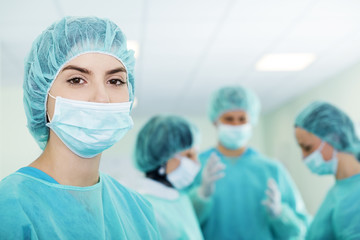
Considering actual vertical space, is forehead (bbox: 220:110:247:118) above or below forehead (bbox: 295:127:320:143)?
above

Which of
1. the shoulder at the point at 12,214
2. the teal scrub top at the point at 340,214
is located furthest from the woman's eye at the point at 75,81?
the teal scrub top at the point at 340,214

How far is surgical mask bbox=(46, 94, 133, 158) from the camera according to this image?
0.82 m

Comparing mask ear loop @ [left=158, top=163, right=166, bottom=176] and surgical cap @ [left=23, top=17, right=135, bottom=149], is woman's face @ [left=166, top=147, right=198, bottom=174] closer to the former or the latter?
mask ear loop @ [left=158, top=163, right=166, bottom=176]

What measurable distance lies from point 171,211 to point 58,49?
91 cm

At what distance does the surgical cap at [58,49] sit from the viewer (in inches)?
32.9

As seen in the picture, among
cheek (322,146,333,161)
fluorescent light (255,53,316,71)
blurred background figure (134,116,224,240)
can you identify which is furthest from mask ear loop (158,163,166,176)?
fluorescent light (255,53,316,71)

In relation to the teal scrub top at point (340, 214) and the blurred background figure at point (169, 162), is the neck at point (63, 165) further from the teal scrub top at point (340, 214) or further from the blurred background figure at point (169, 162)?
the teal scrub top at point (340, 214)

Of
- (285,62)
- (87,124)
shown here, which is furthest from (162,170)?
(285,62)

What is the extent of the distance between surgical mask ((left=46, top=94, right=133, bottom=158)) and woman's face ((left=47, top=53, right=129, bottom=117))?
0.02 m

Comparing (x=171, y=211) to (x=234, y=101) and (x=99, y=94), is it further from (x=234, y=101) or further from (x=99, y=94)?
(x=234, y=101)

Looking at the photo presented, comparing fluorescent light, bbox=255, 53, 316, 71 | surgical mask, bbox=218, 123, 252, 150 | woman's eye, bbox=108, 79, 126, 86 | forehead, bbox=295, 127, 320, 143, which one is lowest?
forehead, bbox=295, 127, 320, 143

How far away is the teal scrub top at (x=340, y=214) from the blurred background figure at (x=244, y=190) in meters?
0.39

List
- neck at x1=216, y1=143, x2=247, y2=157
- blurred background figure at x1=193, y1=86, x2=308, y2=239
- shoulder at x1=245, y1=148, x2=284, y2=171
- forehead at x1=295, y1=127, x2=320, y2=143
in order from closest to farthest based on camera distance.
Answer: forehead at x1=295, y1=127, x2=320, y2=143
blurred background figure at x1=193, y1=86, x2=308, y2=239
shoulder at x1=245, y1=148, x2=284, y2=171
neck at x1=216, y1=143, x2=247, y2=157

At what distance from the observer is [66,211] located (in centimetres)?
80
